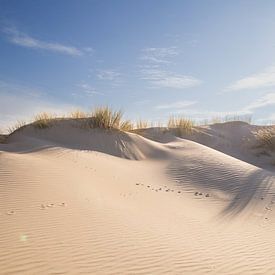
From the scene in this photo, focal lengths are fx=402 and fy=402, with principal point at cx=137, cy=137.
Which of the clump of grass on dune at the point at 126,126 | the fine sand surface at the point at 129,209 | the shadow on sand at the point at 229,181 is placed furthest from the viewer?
the clump of grass on dune at the point at 126,126

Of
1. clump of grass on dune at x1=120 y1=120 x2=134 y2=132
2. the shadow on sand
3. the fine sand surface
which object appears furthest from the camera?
clump of grass on dune at x1=120 y1=120 x2=134 y2=132

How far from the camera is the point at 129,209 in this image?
7.31 meters

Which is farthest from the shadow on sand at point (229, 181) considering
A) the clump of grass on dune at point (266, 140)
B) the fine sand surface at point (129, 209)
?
the clump of grass on dune at point (266, 140)

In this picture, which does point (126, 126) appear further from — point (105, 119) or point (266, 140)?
point (266, 140)

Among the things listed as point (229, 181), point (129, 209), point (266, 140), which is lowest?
point (129, 209)

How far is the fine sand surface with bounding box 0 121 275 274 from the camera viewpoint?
4.84 meters

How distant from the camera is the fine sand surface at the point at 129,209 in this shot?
484 centimetres

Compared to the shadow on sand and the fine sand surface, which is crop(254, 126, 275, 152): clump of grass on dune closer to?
the fine sand surface

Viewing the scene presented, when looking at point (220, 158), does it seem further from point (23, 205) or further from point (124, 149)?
point (23, 205)

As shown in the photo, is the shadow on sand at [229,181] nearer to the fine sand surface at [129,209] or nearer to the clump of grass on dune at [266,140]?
the fine sand surface at [129,209]

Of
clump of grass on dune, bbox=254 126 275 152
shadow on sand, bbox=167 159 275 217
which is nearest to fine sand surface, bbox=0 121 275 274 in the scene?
shadow on sand, bbox=167 159 275 217

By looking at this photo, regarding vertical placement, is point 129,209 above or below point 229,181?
below

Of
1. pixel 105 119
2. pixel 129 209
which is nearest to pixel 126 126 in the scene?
pixel 105 119

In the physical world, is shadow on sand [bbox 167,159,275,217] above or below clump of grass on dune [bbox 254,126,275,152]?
below
